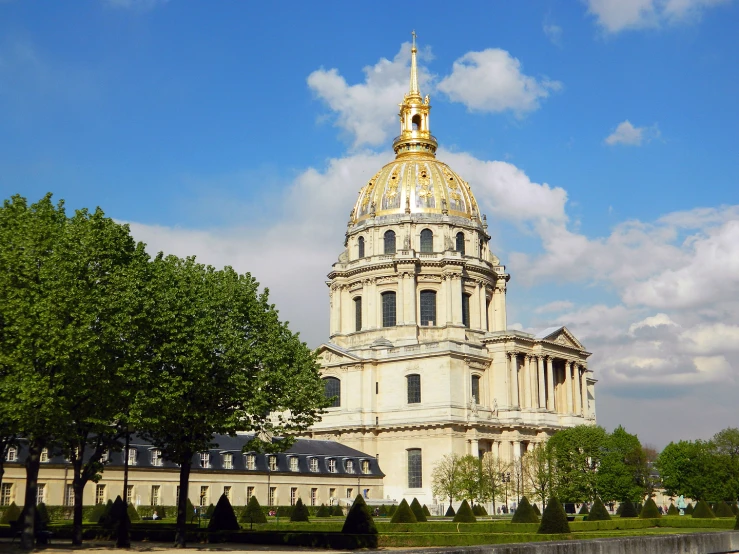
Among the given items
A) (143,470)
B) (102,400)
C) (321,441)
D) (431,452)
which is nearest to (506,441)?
(431,452)

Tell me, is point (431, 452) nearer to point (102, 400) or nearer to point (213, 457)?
point (213, 457)

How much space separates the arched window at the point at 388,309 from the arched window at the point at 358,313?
395 cm

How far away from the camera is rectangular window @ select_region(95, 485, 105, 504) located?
192 feet

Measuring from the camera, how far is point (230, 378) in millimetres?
36531

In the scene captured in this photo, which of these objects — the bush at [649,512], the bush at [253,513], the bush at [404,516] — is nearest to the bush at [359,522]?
the bush at [404,516]

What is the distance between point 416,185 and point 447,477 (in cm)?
3384

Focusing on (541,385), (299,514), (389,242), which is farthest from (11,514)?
(541,385)

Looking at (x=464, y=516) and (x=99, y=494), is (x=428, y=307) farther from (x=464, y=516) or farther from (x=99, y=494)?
(x=99, y=494)

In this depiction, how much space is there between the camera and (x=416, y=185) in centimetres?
9475

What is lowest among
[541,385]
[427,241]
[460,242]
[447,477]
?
[447,477]

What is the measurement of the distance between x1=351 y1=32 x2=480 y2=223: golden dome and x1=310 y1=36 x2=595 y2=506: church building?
0.45 ft

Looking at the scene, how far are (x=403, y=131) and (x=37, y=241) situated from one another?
234 ft

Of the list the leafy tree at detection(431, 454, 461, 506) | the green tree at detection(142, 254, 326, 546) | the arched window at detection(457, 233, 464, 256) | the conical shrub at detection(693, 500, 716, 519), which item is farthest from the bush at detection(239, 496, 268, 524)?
the arched window at detection(457, 233, 464, 256)

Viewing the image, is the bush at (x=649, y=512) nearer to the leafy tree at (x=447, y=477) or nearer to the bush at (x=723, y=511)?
the bush at (x=723, y=511)
